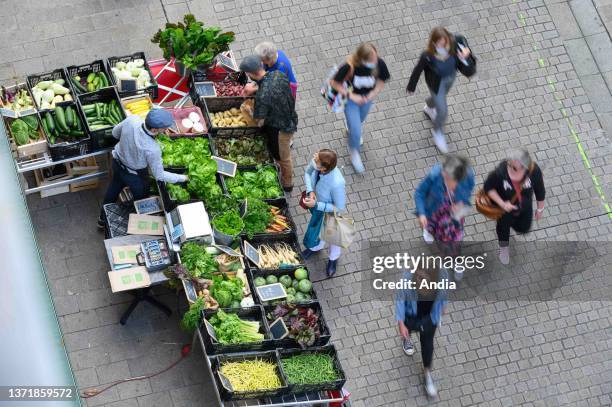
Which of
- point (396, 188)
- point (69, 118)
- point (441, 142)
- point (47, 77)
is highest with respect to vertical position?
point (47, 77)

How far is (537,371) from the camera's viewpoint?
10711 mm

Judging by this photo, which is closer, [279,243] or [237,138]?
[279,243]

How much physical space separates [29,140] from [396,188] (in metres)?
4.48

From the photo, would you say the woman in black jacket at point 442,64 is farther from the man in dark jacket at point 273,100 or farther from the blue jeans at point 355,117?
the man in dark jacket at point 273,100

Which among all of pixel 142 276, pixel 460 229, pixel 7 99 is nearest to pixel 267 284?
pixel 142 276

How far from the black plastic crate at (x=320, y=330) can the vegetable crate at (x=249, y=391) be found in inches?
7.0

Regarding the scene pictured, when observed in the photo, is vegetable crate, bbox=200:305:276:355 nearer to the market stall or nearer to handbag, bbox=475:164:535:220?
the market stall

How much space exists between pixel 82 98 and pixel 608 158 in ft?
22.4

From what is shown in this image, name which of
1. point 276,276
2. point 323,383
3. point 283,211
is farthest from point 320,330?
point 283,211

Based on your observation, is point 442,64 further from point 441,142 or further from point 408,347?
point 408,347

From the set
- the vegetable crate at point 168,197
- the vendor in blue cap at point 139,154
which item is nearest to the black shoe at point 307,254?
the vegetable crate at point 168,197

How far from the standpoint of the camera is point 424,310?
9.83 m

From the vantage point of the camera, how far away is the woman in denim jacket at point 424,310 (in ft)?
31.5

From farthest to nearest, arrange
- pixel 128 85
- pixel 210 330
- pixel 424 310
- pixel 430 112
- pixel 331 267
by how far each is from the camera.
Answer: pixel 430 112, pixel 331 267, pixel 128 85, pixel 424 310, pixel 210 330
